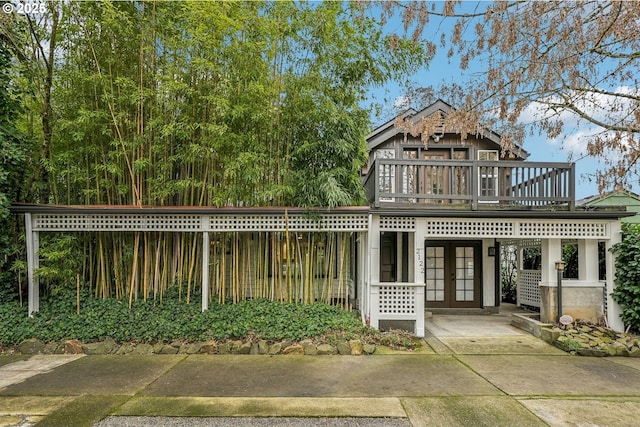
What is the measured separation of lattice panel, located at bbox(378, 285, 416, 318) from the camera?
6172 mm

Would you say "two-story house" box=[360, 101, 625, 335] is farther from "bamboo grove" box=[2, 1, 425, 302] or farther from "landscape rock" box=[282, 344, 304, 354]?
"landscape rock" box=[282, 344, 304, 354]

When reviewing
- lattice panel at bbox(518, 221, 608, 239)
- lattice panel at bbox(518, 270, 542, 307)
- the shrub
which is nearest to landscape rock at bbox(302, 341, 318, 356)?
lattice panel at bbox(518, 221, 608, 239)

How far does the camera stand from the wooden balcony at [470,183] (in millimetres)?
6328

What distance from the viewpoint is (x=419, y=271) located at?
620cm

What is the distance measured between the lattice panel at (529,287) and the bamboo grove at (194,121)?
5.54 m

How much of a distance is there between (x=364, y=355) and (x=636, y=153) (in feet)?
14.6

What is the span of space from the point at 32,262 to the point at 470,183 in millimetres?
7228

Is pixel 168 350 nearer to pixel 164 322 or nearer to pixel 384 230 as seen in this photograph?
pixel 164 322

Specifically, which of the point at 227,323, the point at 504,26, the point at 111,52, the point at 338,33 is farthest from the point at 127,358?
the point at 504,26

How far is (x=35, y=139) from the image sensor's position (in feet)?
19.6

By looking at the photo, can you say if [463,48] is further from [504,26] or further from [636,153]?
[636,153]

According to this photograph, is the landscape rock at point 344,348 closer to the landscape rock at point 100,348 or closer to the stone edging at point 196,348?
the stone edging at point 196,348

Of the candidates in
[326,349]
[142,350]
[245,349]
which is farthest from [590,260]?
[142,350]

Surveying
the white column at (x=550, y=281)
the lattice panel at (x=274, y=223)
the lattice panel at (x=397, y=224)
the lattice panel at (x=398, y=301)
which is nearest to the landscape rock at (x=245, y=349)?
the lattice panel at (x=274, y=223)
